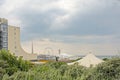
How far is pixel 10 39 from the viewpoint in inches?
3189

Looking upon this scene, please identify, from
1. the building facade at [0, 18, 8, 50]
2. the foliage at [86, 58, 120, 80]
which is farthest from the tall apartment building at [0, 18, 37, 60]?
the foliage at [86, 58, 120, 80]

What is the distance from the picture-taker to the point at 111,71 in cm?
1056

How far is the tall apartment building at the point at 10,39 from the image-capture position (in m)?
76.6

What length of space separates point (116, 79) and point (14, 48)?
7384 cm

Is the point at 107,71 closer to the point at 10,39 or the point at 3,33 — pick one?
the point at 3,33

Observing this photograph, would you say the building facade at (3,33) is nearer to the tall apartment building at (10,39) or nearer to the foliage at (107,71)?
the tall apartment building at (10,39)

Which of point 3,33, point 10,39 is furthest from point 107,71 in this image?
point 10,39

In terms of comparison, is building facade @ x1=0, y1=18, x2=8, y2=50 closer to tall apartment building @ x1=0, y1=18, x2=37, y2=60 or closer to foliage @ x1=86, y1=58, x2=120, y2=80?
tall apartment building @ x1=0, y1=18, x2=37, y2=60

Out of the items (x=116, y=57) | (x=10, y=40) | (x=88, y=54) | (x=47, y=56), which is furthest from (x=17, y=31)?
(x=116, y=57)

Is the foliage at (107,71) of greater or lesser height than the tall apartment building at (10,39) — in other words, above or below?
below

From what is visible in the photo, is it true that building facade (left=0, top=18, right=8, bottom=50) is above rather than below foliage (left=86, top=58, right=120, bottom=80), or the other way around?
above

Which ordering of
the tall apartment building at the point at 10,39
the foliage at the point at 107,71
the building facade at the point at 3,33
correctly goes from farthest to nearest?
the tall apartment building at the point at 10,39, the building facade at the point at 3,33, the foliage at the point at 107,71

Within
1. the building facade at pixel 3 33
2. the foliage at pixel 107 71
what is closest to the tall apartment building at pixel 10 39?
the building facade at pixel 3 33

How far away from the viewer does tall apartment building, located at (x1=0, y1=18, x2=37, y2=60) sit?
76.6m
